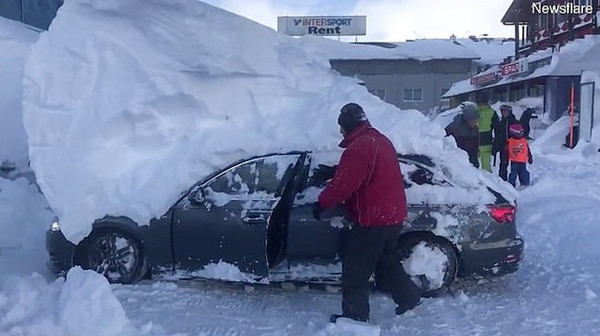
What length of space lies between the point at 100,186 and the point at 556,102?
28592 mm

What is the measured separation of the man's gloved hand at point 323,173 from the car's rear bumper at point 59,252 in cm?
230

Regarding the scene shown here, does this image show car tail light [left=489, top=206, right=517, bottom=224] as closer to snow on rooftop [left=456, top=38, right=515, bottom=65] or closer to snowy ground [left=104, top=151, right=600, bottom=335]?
snowy ground [left=104, top=151, right=600, bottom=335]

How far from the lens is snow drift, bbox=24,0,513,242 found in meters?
6.95

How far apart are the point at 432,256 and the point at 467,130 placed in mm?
5665

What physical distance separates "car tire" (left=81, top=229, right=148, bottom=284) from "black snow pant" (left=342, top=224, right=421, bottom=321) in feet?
6.88

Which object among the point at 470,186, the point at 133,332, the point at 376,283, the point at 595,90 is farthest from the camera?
the point at 595,90

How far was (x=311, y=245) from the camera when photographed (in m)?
6.45

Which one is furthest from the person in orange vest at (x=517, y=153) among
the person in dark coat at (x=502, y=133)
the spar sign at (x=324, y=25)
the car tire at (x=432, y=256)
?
the spar sign at (x=324, y=25)

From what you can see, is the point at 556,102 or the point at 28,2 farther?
the point at 556,102

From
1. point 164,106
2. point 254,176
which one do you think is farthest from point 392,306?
point 164,106

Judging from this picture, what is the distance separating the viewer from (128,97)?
7684 mm

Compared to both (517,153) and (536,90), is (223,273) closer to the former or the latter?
(517,153)

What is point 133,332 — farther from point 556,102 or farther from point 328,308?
point 556,102

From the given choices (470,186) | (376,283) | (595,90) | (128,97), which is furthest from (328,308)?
(595,90)
